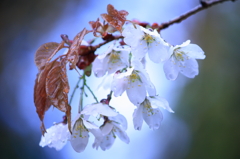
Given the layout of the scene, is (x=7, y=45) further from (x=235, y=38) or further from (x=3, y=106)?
(x=235, y=38)

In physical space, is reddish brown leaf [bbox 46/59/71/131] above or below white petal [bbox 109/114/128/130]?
above

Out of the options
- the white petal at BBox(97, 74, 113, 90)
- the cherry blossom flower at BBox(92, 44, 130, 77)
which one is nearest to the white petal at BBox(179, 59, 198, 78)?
the cherry blossom flower at BBox(92, 44, 130, 77)

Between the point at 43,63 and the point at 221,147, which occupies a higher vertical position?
the point at 43,63

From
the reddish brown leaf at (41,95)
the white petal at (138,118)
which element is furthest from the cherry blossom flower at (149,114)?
the reddish brown leaf at (41,95)

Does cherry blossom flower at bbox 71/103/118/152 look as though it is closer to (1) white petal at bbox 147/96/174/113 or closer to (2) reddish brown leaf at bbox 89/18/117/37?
(1) white petal at bbox 147/96/174/113

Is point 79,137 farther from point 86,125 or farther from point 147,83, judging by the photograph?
point 147,83

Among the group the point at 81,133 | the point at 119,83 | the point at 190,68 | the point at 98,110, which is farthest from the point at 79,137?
the point at 190,68

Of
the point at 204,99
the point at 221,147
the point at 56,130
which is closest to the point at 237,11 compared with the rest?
the point at 204,99
